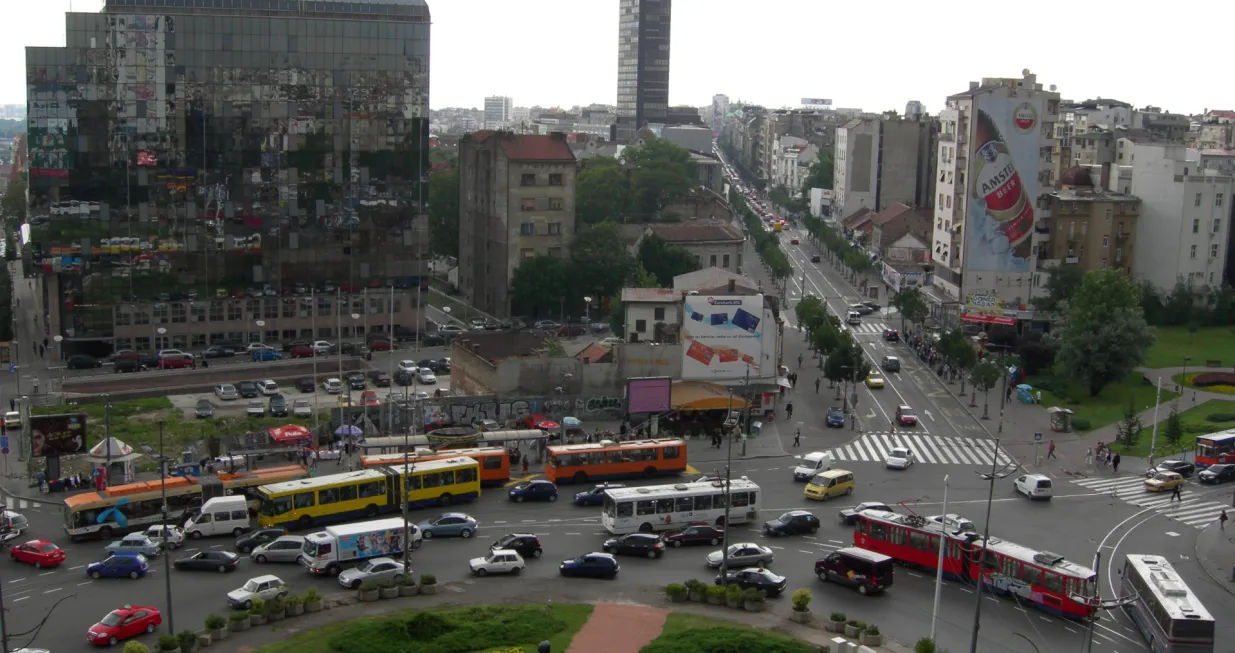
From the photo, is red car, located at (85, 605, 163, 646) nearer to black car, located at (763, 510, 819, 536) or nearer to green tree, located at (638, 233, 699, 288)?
black car, located at (763, 510, 819, 536)

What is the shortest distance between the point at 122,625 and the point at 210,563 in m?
5.80

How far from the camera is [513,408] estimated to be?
190 feet

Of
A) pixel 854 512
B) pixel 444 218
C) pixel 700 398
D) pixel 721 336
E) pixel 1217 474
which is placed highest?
pixel 444 218

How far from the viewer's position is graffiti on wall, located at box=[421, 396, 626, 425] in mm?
56603

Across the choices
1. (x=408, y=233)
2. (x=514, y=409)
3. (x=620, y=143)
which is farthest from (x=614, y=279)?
(x=620, y=143)

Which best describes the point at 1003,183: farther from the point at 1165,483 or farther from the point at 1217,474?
the point at 1165,483

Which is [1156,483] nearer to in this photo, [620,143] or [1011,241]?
[1011,241]

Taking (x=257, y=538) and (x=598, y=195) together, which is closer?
(x=257, y=538)

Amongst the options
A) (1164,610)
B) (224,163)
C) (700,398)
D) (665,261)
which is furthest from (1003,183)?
(1164,610)

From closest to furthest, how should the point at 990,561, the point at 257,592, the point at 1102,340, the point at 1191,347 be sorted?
the point at 257,592
the point at 990,561
the point at 1102,340
the point at 1191,347

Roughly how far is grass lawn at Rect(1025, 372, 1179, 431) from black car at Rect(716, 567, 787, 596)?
1201 inches

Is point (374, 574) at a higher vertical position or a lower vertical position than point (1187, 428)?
lower

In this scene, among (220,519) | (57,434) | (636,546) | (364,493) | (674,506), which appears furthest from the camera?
(57,434)

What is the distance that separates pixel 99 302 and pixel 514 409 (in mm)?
29887
